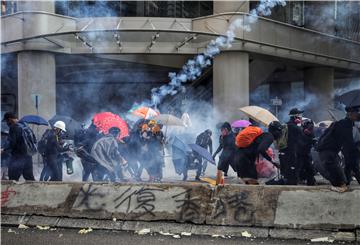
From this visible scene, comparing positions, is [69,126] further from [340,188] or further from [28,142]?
[340,188]

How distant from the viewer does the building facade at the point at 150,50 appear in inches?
615

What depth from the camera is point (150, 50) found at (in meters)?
15.7

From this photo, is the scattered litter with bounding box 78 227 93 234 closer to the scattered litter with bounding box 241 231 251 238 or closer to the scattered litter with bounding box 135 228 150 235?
the scattered litter with bounding box 135 228 150 235

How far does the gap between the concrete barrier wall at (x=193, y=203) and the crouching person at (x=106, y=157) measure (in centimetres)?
173

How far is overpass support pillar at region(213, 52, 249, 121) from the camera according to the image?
1578cm

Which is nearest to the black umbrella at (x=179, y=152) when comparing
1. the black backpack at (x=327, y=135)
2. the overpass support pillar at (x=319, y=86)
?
the black backpack at (x=327, y=135)

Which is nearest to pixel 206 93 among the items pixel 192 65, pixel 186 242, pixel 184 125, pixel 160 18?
pixel 192 65

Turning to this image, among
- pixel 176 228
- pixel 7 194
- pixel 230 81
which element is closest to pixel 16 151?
pixel 7 194

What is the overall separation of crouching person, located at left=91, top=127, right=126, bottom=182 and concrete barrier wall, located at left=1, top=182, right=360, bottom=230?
5.68ft

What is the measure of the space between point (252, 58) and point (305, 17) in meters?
2.86

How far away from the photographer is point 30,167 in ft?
25.3

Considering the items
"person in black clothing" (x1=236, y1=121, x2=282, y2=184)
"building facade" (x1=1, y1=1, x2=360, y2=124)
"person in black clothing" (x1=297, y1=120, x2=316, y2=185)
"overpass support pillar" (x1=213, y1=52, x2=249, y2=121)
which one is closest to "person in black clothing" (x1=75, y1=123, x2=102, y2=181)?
"person in black clothing" (x1=236, y1=121, x2=282, y2=184)

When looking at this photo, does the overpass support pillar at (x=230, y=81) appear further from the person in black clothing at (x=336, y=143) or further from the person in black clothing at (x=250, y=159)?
the person in black clothing at (x=336, y=143)

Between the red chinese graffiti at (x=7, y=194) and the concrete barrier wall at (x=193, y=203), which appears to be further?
the red chinese graffiti at (x=7, y=194)
